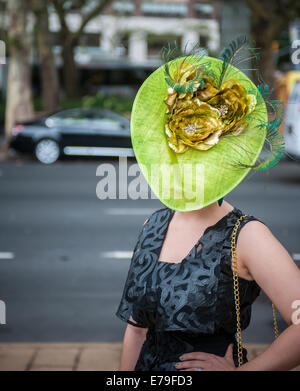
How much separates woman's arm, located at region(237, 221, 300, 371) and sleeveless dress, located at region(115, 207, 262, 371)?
103 millimetres

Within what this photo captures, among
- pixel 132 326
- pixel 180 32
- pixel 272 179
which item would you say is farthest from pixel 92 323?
pixel 180 32

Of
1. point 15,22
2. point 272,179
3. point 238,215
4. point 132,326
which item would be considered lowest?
point 272,179

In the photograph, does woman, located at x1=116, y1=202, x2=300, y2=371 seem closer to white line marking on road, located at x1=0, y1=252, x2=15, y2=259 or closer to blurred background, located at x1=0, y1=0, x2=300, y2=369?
blurred background, located at x1=0, y1=0, x2=300, y2=369

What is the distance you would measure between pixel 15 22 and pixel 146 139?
678 inches

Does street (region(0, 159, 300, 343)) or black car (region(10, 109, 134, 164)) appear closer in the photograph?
street (region(0, 159, 300, 343))

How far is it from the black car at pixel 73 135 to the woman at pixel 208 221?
548 inches

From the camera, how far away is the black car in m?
15.8

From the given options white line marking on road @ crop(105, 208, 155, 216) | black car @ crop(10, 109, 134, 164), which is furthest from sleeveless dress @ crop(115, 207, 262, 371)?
black car @ crop(10, 109, 134, 164)

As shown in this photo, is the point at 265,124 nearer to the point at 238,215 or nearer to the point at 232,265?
the point at 238,215

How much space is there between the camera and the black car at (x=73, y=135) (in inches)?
621

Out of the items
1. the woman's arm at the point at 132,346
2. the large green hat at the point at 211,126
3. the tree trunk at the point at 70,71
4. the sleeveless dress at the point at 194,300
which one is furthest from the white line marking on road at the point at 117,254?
the tree trunk at the point at 70,71

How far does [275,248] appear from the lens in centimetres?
158

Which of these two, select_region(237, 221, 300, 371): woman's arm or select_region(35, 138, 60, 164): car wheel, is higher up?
select_region(237, 221, 300, 371): woman's arm

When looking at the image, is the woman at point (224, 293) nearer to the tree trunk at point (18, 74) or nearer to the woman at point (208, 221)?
the woman at point (208, 221)
